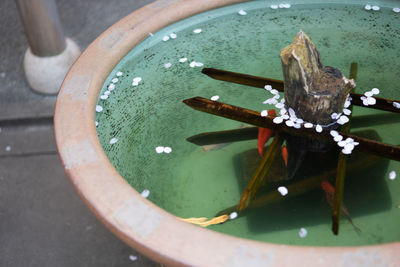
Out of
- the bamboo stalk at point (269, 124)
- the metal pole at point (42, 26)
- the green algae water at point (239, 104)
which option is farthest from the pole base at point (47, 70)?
the bamboo stalk at point (269, 124)

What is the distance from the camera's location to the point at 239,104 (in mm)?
1614

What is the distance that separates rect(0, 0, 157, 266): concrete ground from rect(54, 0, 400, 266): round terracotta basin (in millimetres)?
820

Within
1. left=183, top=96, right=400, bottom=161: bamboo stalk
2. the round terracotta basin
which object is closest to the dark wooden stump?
left=183, top=96, right=400, bottom=161: bamboo stalk

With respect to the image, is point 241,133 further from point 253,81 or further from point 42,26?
point 42,26

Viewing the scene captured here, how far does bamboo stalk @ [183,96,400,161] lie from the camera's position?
126 centimetres

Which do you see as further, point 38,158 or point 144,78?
point 38,158

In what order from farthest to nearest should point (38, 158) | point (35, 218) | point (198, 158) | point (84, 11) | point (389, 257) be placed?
point (84, 11), point (38, 158), point (35, 218), point (198, 158), point (389, 257)

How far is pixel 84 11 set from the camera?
9.32ft

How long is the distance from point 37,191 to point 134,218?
1.27m

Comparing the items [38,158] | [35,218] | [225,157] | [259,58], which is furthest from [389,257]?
[38,158]

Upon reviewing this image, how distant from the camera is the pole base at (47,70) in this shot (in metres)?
2.32

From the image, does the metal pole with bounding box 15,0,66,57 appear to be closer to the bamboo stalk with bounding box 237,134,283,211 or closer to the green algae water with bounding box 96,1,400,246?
the green algae water with bounding box 96,1,400,246

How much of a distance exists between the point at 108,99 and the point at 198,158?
1.15 ft

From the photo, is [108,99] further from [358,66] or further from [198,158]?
[358,66]
